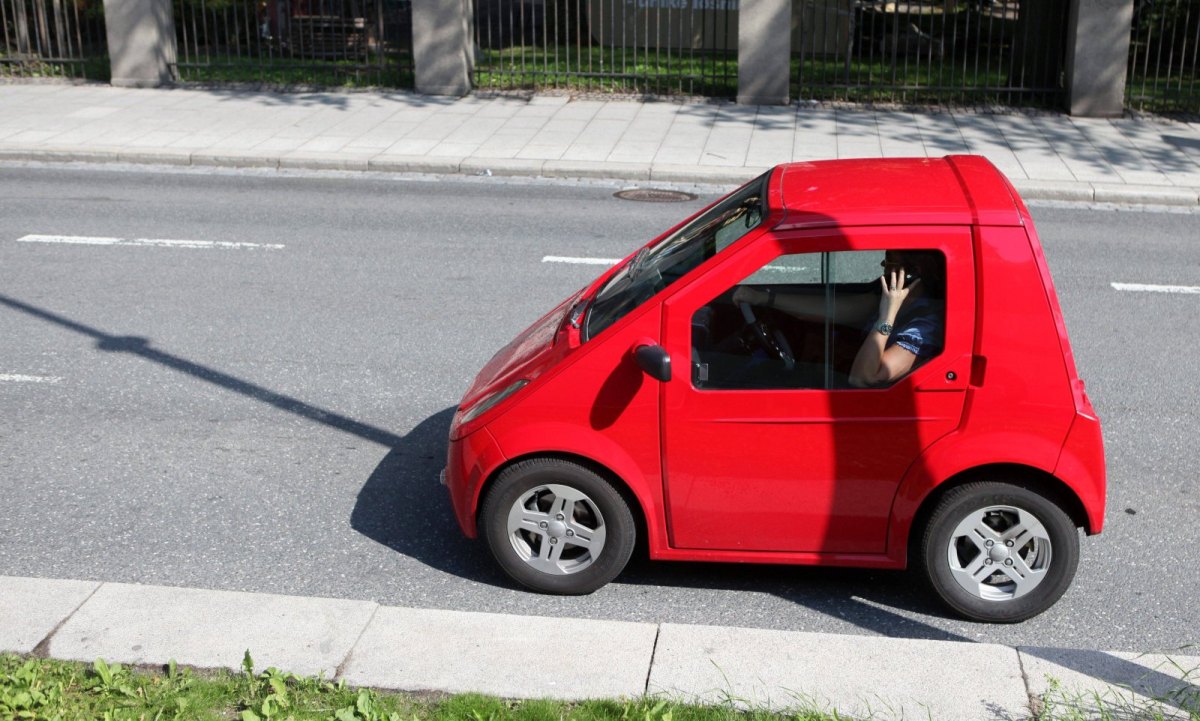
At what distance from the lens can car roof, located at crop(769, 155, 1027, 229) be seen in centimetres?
490

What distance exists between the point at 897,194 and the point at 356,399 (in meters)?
3.69

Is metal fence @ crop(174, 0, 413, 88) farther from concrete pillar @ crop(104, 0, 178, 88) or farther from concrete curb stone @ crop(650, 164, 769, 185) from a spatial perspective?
concrete curb stone @ crop(650, 164, 769, 185)

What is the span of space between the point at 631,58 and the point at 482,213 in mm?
9247

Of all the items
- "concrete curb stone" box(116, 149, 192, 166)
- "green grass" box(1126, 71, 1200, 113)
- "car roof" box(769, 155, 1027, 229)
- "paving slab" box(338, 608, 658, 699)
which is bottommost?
"paving slab" box(338, 608, 658, 699)

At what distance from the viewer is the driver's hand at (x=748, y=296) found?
5066 mm

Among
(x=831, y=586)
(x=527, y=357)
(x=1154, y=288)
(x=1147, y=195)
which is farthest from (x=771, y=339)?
(x=1147, y=195)

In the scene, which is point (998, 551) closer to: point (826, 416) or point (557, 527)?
point (826, 416)

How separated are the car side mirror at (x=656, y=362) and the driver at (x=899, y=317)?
63 cm

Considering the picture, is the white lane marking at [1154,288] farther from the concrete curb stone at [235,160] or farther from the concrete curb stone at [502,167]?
the concrete curb stone at [235,160]

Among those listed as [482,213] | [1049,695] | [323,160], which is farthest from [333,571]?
[323,160]

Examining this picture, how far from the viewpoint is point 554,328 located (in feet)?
18.7

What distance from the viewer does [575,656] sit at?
4.61 metres

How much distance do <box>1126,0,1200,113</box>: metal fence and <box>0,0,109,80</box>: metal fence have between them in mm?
15302

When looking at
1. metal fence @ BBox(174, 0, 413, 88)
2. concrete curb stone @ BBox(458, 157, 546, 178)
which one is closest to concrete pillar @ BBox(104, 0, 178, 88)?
metal fence @ BBox(174, 0, 413, 88)
